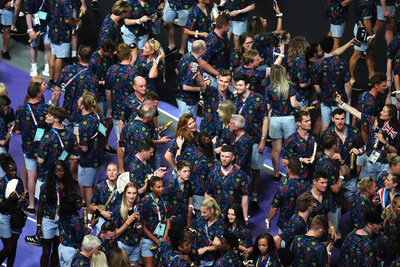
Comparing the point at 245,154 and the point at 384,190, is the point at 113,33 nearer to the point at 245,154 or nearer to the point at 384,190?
the point at 245,154

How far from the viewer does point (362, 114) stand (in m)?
13.6

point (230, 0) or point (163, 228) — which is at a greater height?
point (230, 0)

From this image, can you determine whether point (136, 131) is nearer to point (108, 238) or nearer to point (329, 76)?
point (108, 238)

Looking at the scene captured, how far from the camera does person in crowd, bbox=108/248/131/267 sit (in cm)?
1092

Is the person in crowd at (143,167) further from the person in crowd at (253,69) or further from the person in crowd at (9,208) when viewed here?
the person in crowd at (253,69)

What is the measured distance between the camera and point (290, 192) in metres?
12.2

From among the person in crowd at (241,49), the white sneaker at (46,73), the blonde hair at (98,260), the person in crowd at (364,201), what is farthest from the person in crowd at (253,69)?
the blonde hair at (98,260)

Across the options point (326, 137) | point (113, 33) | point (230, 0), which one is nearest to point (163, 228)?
point (326, 137)

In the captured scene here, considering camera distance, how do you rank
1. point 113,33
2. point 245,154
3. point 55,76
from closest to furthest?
point 245,154, point 113,33, point 55,76

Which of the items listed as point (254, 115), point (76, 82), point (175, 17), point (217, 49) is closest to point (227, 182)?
point (254, 115)

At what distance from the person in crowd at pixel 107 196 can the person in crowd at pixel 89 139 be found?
2.09 feet

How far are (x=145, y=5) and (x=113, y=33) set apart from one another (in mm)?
1010

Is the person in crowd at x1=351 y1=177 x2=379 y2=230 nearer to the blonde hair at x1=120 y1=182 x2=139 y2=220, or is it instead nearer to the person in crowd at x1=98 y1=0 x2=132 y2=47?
the blonde hair at x1=120 y1=182 x2=139 y2=220

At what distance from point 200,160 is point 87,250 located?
2.35 metres
